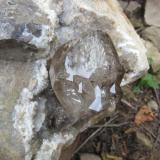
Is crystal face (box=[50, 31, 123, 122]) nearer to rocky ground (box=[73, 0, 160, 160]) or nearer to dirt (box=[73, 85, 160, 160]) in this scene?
rocky ground (box=[73, 0, 160, 160])

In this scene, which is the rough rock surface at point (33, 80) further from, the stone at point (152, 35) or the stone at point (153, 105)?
the stone at point (152, 35)

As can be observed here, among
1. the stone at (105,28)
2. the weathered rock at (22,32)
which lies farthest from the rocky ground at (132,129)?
the weathered rock at (22,32)

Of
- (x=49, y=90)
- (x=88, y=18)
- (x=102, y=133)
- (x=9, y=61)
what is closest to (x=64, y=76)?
(x=49, y=90)

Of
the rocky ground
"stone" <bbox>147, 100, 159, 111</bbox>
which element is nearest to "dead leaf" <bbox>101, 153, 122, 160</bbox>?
the rocky ground

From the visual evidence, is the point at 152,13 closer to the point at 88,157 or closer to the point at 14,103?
the point at 88,157

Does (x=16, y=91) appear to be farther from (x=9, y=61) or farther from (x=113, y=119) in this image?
(x=113, y=119)
